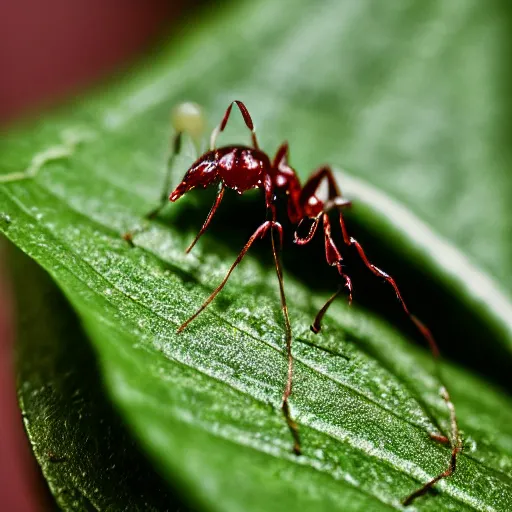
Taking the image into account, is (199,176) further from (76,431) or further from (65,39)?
(65,39)

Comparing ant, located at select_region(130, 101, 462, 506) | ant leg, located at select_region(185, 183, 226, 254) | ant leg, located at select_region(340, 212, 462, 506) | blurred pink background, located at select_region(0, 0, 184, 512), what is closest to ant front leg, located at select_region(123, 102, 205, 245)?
ant, located at select_region(130, 101, 462, 506)

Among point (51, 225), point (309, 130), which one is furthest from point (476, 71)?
point (51, 225)

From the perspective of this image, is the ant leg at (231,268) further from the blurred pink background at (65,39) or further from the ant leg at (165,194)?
the blurred pink background at (65,39)

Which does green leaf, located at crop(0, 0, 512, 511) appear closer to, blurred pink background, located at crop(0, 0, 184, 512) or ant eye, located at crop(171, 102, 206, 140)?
ant eye, located at crop(171, 102, 206, 140)

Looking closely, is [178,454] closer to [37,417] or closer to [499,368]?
[37,417]

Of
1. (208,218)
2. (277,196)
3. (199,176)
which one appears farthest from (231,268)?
(277,196)

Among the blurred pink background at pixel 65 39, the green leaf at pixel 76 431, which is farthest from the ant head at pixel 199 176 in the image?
the blurred pink background at pixel 65 39
